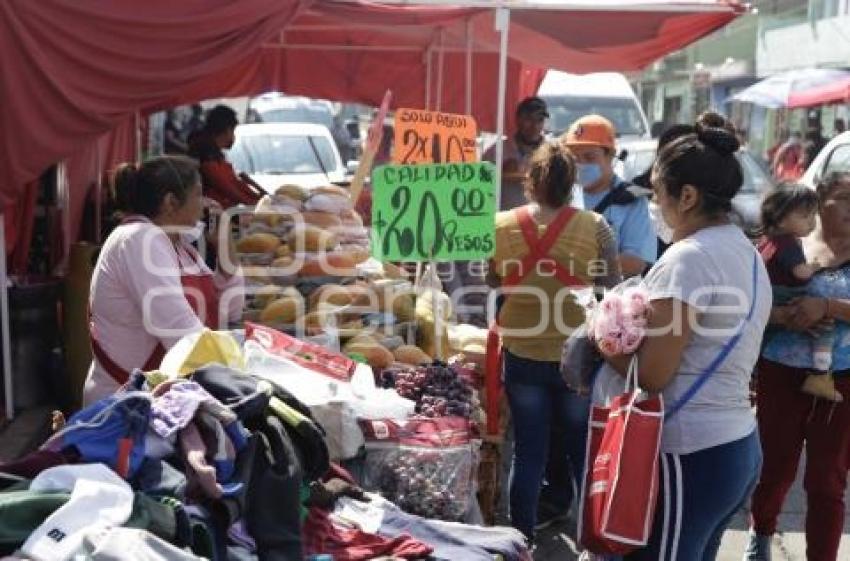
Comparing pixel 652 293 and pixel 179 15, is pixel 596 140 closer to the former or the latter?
pixel 179 15

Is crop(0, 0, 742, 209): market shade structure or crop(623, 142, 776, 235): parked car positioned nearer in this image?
crop(0, 0, 742, 209): market shade structure

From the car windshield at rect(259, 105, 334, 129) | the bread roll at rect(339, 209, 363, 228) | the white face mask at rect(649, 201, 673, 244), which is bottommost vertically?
the bread roll at rect(339, 209, 363, 228)

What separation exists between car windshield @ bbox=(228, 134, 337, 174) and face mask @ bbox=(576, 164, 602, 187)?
27.8ft

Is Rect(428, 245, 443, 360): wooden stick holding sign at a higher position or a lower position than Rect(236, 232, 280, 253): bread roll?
lower

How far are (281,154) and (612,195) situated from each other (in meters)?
9.25

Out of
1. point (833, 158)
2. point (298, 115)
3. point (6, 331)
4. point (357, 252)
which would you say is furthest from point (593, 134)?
point (298, 115)

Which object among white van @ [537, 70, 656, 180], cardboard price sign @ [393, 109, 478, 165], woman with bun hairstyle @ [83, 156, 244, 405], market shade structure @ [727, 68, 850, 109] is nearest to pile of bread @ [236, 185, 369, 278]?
cardboard price sign @ [393, 109, 478, 165]

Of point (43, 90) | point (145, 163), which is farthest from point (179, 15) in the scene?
point (145, 163)

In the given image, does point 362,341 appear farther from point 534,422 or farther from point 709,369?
point 709,369

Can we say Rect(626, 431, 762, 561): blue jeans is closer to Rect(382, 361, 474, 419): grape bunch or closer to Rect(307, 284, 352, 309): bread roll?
Rect(382, 361, 474, 419): grape bunch

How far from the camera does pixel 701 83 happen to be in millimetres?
34031

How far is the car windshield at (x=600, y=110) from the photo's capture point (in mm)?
15898

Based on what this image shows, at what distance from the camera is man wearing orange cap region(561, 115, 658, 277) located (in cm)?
523

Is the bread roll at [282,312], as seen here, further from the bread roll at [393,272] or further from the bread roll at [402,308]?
the bread roll at [393,272]
